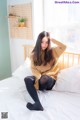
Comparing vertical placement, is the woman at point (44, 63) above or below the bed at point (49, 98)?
above

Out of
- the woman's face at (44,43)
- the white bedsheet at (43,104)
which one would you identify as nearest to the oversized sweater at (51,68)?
the woman's face at (44,43)

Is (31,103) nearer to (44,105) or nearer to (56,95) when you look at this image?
(44,105)

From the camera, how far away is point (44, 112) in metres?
1.66

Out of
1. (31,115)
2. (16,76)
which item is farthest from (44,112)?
(16,76)

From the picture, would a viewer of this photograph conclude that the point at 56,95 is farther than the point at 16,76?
No

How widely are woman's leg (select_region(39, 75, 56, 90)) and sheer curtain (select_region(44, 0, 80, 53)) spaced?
69cm

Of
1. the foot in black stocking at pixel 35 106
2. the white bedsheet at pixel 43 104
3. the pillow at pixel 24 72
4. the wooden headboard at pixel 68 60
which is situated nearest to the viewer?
the white bedsheet at pixel 43 104

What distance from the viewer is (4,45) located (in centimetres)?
318

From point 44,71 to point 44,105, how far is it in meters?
0.53

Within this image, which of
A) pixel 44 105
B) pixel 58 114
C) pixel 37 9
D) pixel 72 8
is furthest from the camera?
pixel 37 9

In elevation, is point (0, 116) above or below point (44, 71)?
below

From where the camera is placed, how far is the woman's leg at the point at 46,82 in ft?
6.87

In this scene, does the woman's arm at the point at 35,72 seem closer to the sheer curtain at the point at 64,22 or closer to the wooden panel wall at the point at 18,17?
the sheer curtain at the point at 64,22

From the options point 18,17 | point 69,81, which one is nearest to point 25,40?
point 18,17
